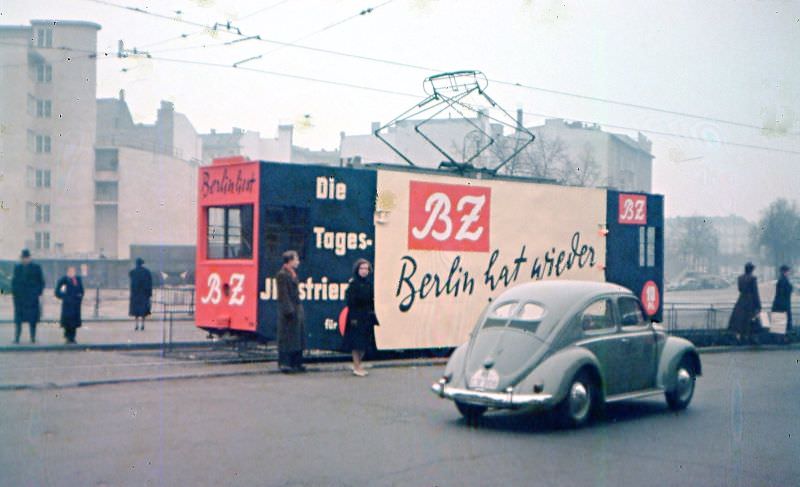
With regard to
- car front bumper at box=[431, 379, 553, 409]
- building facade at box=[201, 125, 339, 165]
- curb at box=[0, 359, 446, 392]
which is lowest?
curb at box=[0, 359, 446, 392]

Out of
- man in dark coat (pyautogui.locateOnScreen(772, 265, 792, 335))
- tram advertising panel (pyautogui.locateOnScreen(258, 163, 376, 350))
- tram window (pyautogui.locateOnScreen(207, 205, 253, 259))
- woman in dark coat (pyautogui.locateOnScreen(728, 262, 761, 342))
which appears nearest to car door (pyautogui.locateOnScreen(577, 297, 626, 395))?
tram advertising panel (pyautogui.locateOnScreen(258, 163, 376, 350))

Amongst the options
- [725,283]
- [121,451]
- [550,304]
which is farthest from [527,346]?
[725,283]

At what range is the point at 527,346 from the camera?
399 inches

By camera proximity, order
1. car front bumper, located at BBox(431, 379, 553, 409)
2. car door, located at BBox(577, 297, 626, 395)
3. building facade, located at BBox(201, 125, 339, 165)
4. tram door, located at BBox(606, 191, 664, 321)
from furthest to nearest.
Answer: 1. building facade, located at BBox(201, 125, 339, 165)
2. tram door, located at BBox(606, 191, 664, 321)
3. car door, located at BBox(577, 297, 626, 395)
4. car front bumper, located at BBox(431, 379, 553, 409)

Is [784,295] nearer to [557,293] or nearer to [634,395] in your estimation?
[634,395]

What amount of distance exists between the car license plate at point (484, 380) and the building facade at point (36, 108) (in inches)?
636

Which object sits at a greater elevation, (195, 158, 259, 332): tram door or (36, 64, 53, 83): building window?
(36, 64, 53, 83): building window

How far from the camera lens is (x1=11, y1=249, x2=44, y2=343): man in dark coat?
770 inches

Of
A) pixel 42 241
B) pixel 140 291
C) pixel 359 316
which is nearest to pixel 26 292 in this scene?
pixel 140 291

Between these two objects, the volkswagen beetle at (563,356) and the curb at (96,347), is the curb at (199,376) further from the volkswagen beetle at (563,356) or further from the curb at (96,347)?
the volkswagen beetle at (563,356)

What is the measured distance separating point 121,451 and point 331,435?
215 centimetres

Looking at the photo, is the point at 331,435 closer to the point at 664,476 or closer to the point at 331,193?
the point at 664,476

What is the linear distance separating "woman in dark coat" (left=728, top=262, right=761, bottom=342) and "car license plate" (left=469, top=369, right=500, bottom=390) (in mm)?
15248

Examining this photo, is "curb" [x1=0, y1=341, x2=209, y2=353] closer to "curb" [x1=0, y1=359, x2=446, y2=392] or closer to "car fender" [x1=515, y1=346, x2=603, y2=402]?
"curb" [x1=0, y1=359, x2=446, y2=392]
